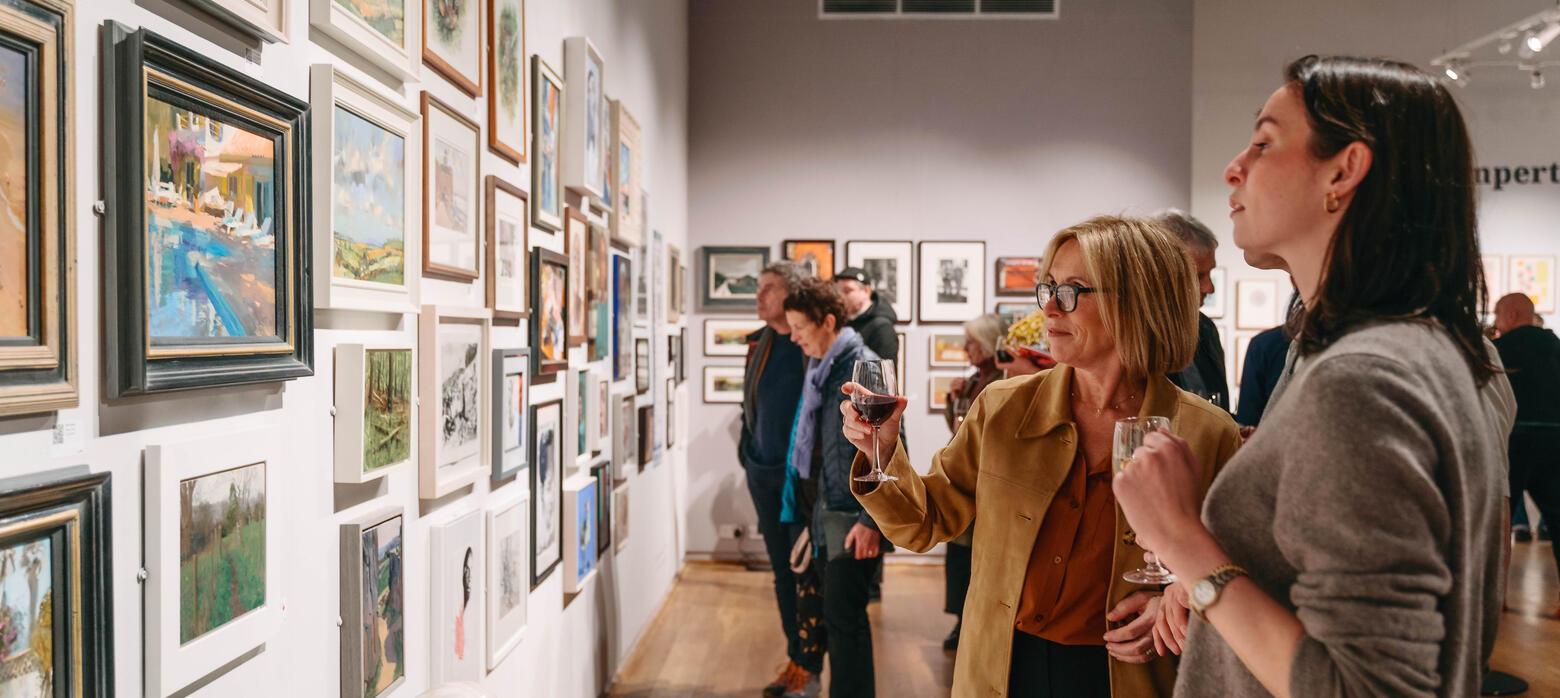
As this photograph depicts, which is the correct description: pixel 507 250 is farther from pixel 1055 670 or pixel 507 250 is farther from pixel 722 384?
pixel 722 384

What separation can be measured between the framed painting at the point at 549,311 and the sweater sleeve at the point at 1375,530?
8.12 ft

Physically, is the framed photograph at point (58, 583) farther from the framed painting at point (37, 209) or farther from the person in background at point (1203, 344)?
the person in background at point (1203, 344)

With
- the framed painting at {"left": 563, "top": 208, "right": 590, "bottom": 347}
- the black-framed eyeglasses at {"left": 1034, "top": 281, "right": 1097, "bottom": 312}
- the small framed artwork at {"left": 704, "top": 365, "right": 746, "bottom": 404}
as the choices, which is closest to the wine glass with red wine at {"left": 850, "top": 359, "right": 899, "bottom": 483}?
the black-framed eyeglasses at {"left": 1034, "top": 281, "right": 1097, "bottom": 312}

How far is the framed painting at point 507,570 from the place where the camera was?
2646mm

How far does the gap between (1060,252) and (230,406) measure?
1.44 m

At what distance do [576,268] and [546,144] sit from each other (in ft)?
1.78

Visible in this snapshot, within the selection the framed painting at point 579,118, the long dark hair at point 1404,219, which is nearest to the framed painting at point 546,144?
the framed painting at point 579,118

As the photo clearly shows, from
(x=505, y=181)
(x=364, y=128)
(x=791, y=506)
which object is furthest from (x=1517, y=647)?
(x=364, y=128)

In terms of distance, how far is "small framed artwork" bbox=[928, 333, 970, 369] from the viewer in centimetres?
765

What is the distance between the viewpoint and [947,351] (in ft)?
25.1

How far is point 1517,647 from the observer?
529 cm

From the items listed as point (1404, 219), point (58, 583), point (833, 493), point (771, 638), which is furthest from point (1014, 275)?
point (58, 583)

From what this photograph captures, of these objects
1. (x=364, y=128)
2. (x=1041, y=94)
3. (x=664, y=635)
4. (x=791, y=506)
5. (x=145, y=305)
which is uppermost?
(x=1041, y=94)

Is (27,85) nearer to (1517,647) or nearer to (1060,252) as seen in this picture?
(1060,252)
